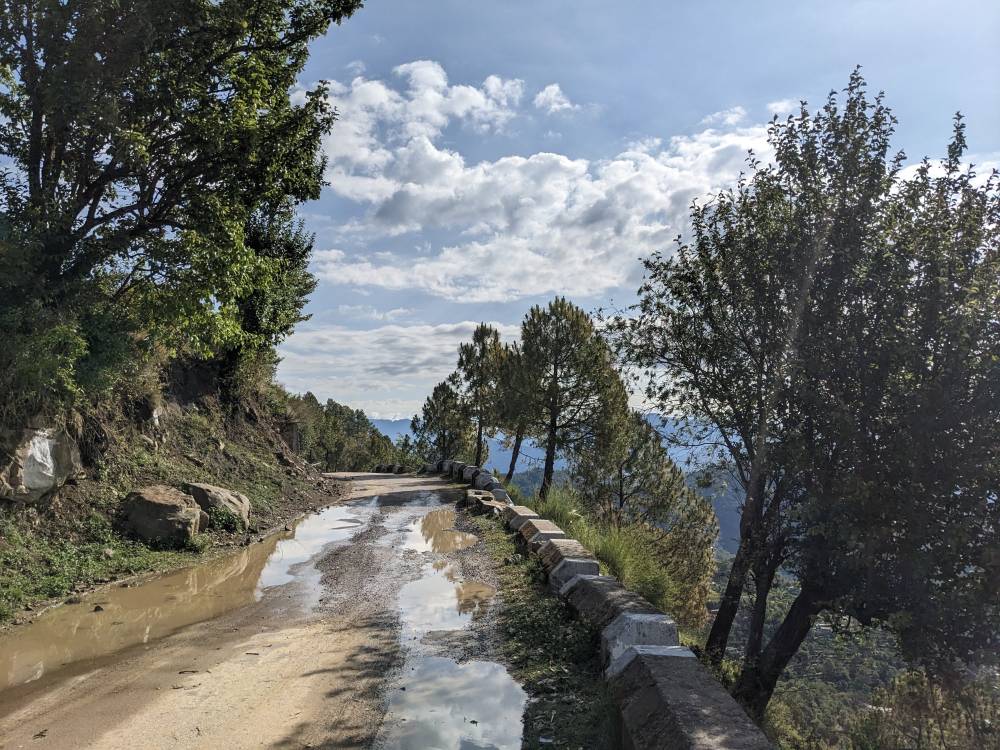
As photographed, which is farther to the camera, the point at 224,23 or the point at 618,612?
the point at 224,23

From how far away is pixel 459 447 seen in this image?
48.4 m

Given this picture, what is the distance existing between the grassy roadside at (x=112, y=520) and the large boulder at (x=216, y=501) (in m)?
0.40

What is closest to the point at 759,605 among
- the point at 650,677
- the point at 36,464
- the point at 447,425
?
the point at 650,677

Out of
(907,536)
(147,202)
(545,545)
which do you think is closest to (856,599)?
(907,536)

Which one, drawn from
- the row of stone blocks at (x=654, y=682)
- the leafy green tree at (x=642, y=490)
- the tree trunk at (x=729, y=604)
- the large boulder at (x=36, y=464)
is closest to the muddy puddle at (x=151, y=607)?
the large boulder at (x=36, y=464)

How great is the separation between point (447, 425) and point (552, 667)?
4039cm

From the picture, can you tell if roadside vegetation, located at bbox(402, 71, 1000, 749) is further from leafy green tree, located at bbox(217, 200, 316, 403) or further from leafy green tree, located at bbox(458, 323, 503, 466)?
leafy green tree, located at bbox(458, 323, 503, 466)

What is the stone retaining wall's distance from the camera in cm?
379

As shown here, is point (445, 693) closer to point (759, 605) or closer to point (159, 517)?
point (759, 605)

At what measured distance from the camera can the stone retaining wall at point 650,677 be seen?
3.79m

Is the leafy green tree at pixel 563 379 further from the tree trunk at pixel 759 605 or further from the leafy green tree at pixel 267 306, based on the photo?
the tree trunk at pixel 759 605

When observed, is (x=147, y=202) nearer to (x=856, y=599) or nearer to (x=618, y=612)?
(x=618, y=612)

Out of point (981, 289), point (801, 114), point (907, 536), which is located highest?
point (801, 114)

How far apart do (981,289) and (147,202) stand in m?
11.2
